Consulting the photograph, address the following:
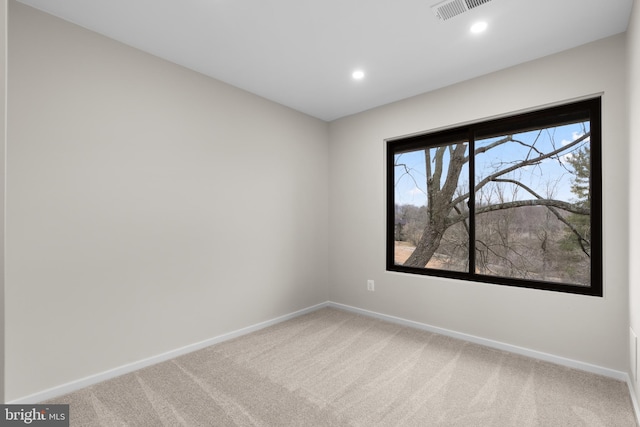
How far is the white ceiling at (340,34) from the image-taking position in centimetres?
192

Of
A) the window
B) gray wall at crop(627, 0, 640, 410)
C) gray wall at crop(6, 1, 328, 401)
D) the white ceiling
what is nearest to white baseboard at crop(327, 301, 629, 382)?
gray wall at crop(627, 0, 640, 410)

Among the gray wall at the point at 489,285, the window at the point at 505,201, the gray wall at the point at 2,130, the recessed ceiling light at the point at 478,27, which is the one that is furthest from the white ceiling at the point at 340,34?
the gray wall at the point at 2,130

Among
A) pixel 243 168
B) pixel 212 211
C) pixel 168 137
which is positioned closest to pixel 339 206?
pixel 243 168

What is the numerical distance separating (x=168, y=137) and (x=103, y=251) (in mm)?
1005

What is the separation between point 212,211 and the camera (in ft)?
9.19

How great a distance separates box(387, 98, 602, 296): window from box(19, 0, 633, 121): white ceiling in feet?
1.98

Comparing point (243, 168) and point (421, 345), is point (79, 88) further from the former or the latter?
point (421, 345)

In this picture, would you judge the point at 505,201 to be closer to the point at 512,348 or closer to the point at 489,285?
the point at 489,285

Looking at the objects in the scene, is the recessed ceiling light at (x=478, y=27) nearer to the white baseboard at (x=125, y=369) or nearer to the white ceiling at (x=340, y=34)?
the white ceiling at (x=340, y=34)

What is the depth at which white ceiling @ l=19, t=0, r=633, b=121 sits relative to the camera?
192 cm

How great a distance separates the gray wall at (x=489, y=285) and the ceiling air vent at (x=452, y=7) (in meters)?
1.00

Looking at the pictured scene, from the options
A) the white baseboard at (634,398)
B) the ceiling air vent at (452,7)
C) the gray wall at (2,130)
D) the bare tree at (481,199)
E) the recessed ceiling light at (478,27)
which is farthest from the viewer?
the bare tree at (481,199)

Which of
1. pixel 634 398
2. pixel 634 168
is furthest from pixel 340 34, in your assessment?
pixel 634 398

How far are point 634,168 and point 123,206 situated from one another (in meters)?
3.41
